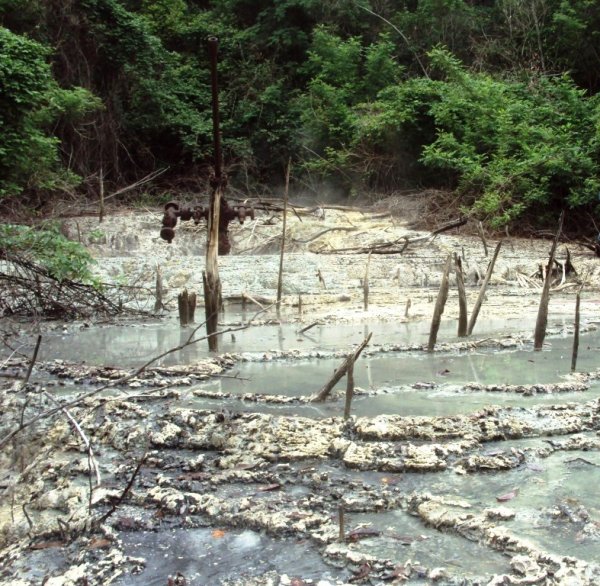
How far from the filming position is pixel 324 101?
1989cm

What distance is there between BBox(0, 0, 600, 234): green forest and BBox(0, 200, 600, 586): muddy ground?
907 cm

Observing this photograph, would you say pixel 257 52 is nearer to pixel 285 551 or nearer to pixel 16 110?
pixel 16 110

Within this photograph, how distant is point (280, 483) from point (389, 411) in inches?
57.2

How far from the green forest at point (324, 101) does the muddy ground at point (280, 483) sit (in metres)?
9.07

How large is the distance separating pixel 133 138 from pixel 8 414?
53.2ft

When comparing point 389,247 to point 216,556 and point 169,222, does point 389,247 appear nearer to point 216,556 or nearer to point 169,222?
point 169,222

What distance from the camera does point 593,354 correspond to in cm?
741

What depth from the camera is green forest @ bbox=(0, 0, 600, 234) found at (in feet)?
52.3

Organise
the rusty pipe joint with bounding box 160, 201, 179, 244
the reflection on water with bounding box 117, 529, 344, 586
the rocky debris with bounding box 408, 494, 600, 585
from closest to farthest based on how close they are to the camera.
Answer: the rocky debris with bounding box 408, 494, 600, 585 → the reflection on water with bounding box 117, 529, 344, 586 → the rusty pipe joint with bounding box 160, 201, 179, 244

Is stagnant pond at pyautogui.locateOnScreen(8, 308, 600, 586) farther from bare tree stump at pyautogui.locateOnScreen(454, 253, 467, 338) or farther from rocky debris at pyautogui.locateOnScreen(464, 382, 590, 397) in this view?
bare tree stump at pyautogui.locateOnScreen(454, 253, 467, 338)

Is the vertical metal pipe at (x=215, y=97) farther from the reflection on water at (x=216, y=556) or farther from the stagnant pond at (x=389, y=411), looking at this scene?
the reflection on water at (x=216, y=556)

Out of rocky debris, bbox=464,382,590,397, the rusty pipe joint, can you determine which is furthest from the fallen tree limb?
rocky debris, bbox=464,382,590,397

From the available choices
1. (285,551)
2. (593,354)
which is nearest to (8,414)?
(285,551)

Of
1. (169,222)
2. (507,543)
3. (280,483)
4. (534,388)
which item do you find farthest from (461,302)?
(507,543)
